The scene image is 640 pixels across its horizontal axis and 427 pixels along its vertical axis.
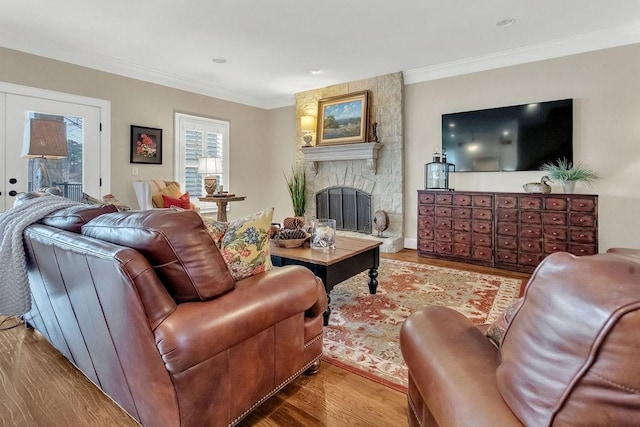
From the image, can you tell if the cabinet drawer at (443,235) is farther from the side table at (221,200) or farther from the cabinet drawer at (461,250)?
the side table at (221,200)

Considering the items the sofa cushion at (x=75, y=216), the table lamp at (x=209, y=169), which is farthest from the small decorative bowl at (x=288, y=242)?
the table lamp at (x=209, y=169)

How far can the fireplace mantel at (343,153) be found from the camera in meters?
5.15

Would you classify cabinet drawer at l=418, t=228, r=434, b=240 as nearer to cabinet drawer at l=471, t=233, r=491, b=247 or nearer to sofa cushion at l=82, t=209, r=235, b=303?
cabinet drawer at l=471, t=233, r=491, b=247

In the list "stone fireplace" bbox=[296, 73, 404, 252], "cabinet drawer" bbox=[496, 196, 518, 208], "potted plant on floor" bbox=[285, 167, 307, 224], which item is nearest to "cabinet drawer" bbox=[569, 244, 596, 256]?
"cabinet drawer" bbox=[496, 196, 518, 208]

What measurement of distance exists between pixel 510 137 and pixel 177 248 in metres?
4.22

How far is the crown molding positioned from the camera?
3600 millimetres

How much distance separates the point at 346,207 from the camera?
225 inches

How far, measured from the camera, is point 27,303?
1.94 meters

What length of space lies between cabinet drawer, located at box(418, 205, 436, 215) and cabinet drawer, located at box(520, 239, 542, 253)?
1034 mm

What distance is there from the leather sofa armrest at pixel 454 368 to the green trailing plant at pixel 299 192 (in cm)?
501

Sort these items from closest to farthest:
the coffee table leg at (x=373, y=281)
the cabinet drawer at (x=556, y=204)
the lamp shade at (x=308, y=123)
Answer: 1. the coffee table leg at (x=373, y=281)
2. the cabinet drawer at (x=556, y=204)
3. the lamp shade at (x=308, y=123)

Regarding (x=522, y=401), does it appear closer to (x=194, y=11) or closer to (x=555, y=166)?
(x=194, y=11)

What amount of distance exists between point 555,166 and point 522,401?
411 cm

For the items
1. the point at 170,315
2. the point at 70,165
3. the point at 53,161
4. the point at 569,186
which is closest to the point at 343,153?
the point at 569,186
